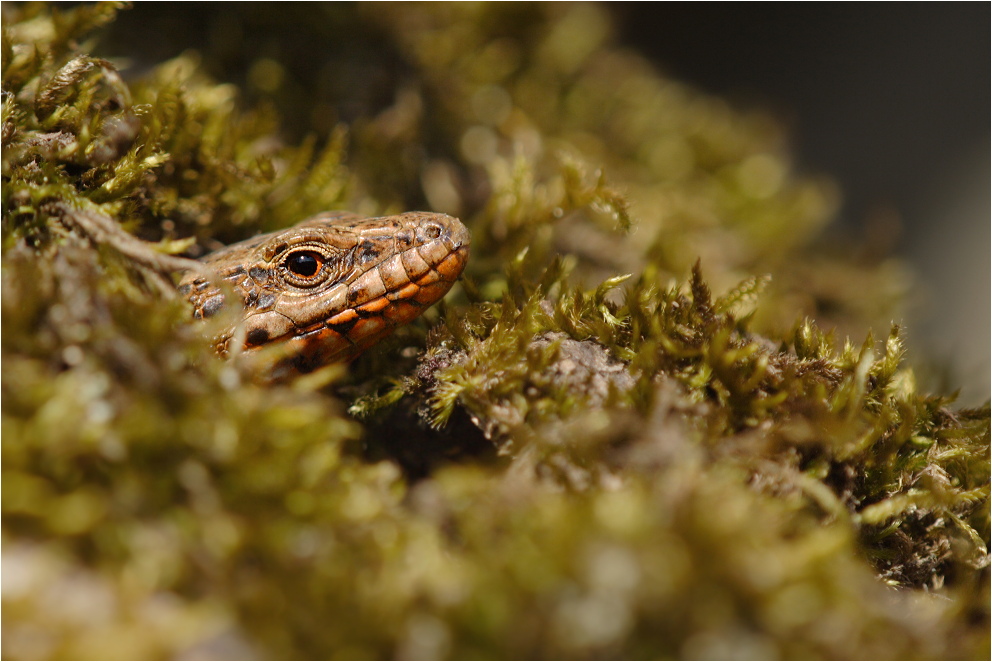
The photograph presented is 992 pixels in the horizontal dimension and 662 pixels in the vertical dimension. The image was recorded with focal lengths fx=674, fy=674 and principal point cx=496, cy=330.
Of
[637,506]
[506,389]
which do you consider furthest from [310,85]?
[637,506]

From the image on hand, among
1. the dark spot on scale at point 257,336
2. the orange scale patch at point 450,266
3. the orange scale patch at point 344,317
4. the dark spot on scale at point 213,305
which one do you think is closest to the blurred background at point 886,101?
the orange scale patch at point 450,266

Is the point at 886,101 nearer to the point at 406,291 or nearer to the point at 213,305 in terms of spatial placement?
the point at 406,291

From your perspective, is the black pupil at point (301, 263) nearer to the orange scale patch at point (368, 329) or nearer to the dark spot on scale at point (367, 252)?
the dark spot on scale at point (367, 252)

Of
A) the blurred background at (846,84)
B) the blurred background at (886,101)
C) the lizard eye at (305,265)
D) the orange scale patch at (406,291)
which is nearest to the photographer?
the orange scale patch at (406,291)

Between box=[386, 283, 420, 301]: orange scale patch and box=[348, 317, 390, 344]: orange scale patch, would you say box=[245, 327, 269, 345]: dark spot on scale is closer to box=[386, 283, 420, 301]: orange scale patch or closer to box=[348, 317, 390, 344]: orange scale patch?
box=[348, 317, 390, 344]: orange scale patch

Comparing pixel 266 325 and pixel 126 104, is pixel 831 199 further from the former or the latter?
pixel 126 104

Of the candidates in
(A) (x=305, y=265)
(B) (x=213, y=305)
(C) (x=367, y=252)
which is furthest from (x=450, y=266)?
(B) (x=213, y=305)
